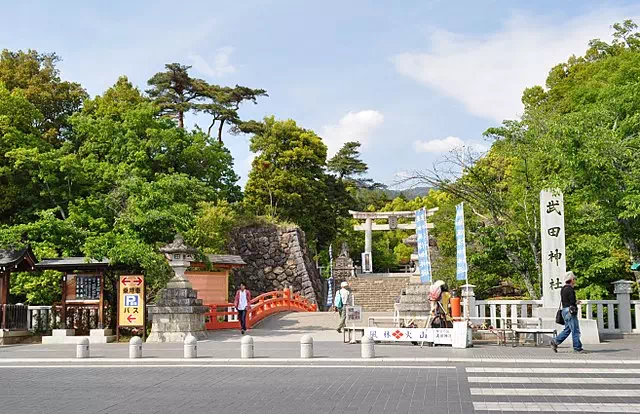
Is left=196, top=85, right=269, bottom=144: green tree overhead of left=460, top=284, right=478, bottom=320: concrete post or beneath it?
overhead

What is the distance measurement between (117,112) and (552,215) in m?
23.5

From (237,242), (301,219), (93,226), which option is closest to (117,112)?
(93,226)

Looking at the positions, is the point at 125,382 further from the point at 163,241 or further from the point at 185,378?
the point at 163,241

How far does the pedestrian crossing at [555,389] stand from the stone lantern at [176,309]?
402 inches

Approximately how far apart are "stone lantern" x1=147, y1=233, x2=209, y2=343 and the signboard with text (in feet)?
19.3

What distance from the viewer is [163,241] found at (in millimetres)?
21703

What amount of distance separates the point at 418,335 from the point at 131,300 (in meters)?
8.69

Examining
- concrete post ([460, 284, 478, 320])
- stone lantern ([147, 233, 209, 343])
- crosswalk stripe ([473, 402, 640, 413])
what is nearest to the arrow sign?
stone lantern ([147, 233, 209, 343])

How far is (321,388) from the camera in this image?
9.76 meters

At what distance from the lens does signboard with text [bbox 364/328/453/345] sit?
16203 millimetres

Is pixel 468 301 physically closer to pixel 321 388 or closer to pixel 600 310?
pixel 600 310

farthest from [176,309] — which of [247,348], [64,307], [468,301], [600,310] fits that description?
[600,310]

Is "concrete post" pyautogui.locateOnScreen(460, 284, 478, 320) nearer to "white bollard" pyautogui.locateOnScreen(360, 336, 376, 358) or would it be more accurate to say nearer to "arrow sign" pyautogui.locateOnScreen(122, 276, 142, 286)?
"white bollard" pyautogui.locateOnScreen(360, 336, 376, 358)

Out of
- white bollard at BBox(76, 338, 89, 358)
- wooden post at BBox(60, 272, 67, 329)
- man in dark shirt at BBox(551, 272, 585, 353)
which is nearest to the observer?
man in dark shirt at BBox(551, 272, 585, 353)
